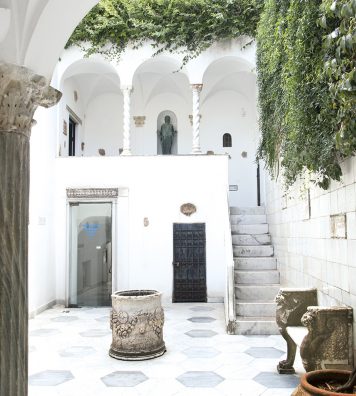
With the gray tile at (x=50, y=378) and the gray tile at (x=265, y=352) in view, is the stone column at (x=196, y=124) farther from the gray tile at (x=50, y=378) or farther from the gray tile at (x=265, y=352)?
the gray tile at (x=50, y=378)

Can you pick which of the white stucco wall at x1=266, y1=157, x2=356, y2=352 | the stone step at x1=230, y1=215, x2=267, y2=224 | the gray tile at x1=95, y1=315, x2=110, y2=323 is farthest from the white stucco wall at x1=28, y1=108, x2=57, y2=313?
the white stucco wall at x1=266, y1=157, x2=356, y2=352

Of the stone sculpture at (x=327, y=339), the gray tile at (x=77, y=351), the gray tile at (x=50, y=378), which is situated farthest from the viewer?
the gray tile at (x=77, y=351)

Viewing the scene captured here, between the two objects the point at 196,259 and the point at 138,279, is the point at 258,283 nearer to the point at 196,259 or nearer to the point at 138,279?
the point at 196,259

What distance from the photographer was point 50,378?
5.09m

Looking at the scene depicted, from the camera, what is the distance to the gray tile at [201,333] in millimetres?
6896

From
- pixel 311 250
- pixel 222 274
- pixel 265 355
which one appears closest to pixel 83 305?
pixel 222 274

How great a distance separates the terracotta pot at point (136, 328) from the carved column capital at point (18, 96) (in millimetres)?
3693

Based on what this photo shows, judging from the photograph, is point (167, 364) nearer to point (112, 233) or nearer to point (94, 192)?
point (112, 233)

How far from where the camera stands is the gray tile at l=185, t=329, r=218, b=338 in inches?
271

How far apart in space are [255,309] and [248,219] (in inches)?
115

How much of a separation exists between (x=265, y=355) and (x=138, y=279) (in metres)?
4.41

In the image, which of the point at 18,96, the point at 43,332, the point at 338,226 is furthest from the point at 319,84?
the point at 43,332

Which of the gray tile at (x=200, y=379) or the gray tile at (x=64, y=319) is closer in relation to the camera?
the gray tile at (x=200, y=379)

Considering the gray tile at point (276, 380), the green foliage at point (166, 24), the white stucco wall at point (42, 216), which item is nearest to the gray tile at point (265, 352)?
the gray tile at point (276, 380)
